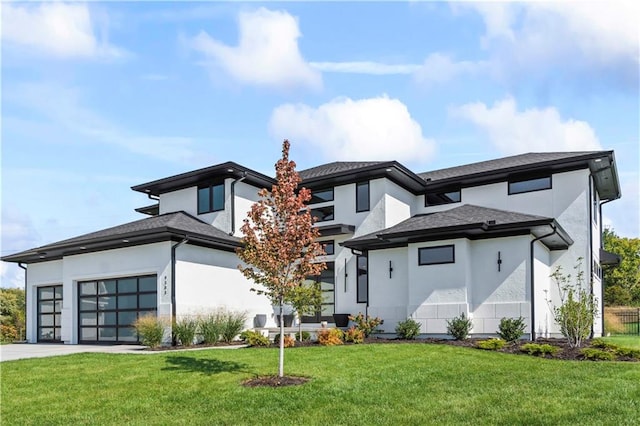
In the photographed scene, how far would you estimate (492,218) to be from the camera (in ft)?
61.6

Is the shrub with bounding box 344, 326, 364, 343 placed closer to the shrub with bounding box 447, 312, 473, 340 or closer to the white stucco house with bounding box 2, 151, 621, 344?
the shrub with bounding box 447, 312, 473, 340

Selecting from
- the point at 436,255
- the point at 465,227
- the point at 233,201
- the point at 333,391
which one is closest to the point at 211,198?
the point at 233,201

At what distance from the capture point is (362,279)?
2186 centimetres

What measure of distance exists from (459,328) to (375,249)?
508 cm

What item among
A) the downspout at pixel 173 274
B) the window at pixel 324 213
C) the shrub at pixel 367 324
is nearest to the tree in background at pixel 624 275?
the window at pixel 324 213

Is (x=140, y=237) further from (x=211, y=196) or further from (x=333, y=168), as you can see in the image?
(x=333, y=168)

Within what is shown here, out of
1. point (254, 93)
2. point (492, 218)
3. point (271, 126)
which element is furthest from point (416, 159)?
point (254, 93)

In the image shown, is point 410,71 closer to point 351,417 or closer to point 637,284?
point 351,417

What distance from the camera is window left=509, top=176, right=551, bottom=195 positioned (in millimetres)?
20844

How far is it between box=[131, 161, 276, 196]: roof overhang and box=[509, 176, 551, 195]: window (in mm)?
9959

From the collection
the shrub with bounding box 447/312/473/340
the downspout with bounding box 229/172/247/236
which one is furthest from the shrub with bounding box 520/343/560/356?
the downspout with bounding box 229/172/247/236

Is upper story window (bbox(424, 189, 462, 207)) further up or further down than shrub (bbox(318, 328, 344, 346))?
further up

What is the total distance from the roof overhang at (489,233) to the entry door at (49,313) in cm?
1338

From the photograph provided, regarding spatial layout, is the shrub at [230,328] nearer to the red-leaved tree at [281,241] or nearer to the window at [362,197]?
the window at [362,197]
